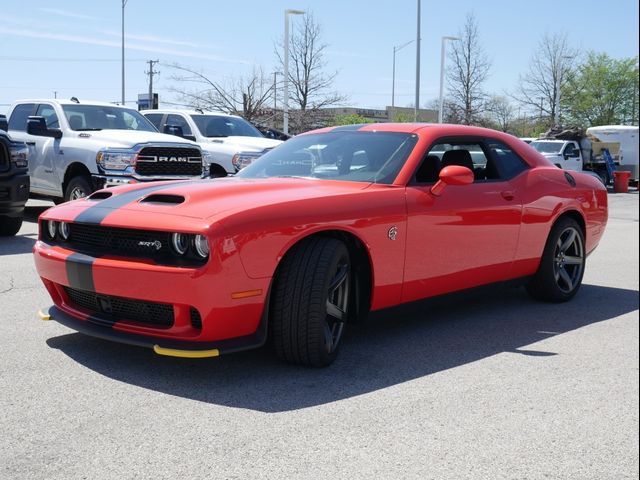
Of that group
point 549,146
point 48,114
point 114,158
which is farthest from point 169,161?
point 549,146

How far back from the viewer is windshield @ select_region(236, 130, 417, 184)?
499 cm

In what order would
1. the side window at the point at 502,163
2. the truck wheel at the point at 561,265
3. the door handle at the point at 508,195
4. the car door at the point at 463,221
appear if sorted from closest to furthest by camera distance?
the car door at the point at 463,221 → the door handle at the point at 508,195 → the side window at the point at 502,163 → the truck wheel at the point at 561,265

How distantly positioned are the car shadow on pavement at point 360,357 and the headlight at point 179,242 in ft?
2.24

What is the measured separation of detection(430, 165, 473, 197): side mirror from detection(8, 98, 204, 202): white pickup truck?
20.4ft

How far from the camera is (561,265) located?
6.25 m

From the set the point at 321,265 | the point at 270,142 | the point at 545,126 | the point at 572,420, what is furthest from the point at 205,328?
the point at 545,126

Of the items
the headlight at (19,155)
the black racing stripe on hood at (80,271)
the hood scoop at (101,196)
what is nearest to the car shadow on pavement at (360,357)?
the black racing stripe on hood at (80,271)

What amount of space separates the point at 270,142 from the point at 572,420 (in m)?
10.6

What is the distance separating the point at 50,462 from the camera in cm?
298

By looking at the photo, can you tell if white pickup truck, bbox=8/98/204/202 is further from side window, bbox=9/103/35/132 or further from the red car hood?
the red car hood

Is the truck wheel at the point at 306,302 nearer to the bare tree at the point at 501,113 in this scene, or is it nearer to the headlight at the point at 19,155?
the headlight at the point at 19,155

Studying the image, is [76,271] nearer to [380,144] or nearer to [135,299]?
[135,299]

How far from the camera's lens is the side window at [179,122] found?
14.1m

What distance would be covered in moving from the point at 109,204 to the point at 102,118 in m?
7.78
